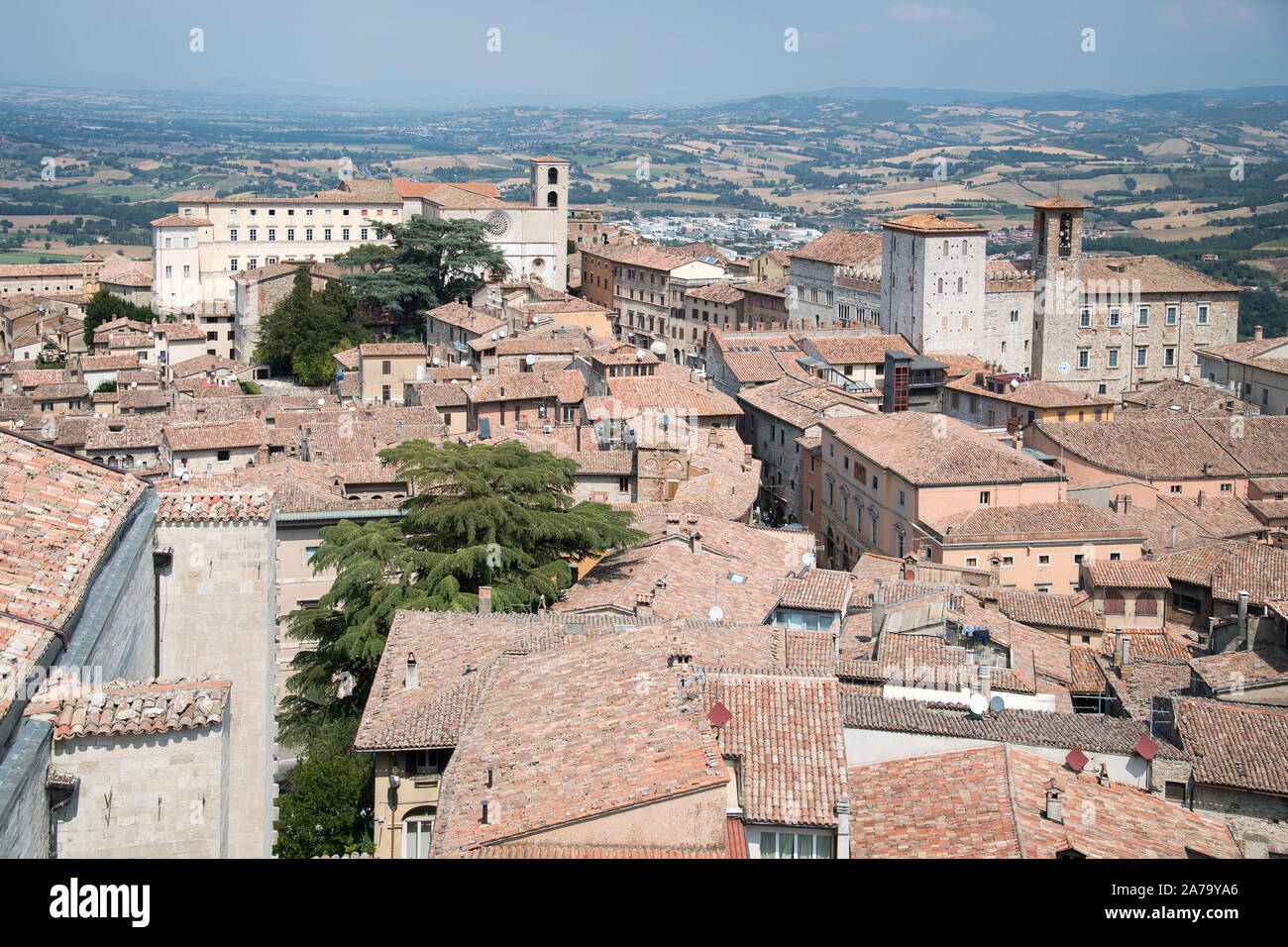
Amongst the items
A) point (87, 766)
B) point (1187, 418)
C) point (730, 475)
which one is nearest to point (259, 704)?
point (87, 766)

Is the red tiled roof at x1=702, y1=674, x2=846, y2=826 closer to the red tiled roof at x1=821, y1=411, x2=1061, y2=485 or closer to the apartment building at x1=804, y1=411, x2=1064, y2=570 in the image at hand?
the apartment building at x1=804, y1=411, x2=1064, y2=570

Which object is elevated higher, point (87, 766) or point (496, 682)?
point (87, 766)

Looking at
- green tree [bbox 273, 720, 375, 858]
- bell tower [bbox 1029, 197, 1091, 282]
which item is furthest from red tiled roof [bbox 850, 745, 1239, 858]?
bell tower [bbox 1029, 197, 1091, 282]

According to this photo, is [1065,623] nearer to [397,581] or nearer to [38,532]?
[397,581]

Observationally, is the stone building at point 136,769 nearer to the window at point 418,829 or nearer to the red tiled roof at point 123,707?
the red tiled roof at point 123,707

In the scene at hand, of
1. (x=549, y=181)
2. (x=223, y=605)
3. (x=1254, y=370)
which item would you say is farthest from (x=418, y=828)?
(x=549, y=181)

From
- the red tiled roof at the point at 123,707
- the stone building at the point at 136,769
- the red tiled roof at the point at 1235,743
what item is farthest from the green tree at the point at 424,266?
the stone building at the point at 136,769
